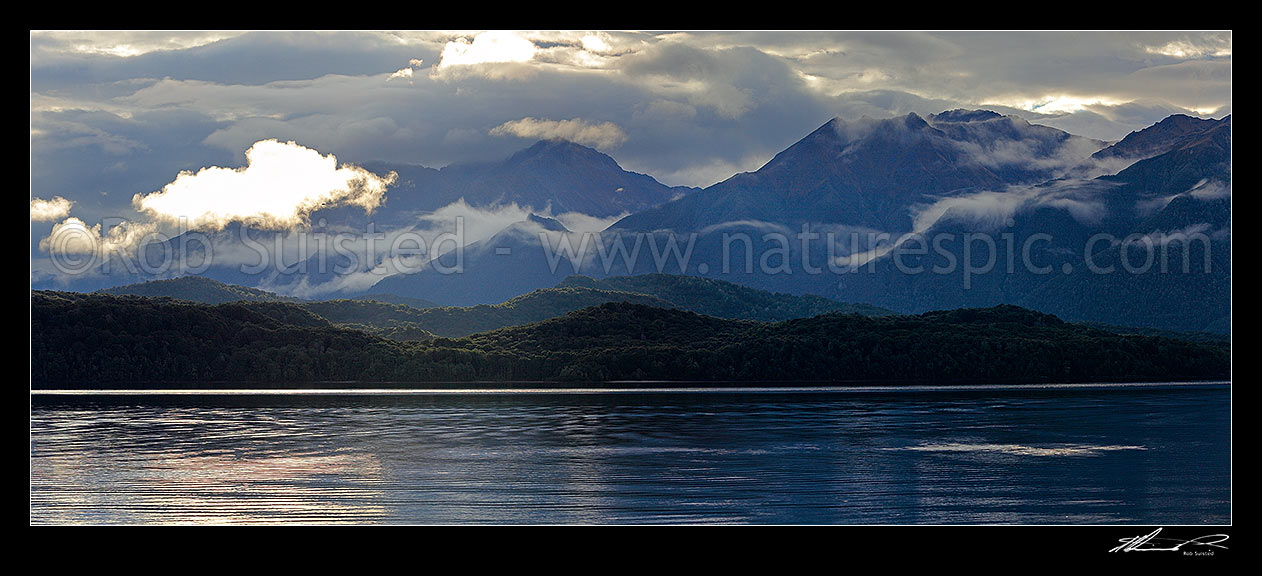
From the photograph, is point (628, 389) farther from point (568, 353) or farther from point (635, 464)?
point (635, 464)

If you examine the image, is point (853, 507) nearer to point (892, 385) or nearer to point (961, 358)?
point (892, 385)

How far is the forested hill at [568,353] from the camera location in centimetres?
12588

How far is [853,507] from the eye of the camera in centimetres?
3641

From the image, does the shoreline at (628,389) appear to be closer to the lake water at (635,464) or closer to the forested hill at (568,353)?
the forested hill at (568,353)
